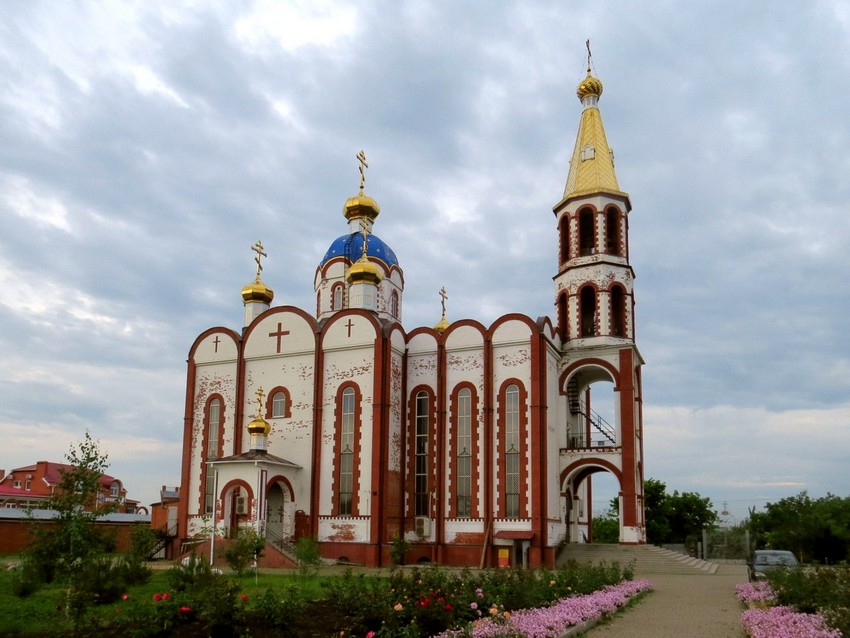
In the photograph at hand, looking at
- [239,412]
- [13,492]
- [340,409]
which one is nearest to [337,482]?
[340,409]

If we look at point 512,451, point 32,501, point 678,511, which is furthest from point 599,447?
point 32,501

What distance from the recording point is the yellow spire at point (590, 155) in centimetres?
3061

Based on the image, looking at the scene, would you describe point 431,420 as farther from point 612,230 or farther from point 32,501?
point 32,501

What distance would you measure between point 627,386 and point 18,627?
20.9m

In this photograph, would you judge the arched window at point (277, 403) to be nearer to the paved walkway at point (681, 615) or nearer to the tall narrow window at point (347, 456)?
the tall narrow window at point (347, 456)

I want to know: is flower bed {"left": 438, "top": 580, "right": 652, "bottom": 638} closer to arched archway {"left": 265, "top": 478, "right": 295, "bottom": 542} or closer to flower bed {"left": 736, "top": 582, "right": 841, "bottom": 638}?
flower bed {"left": 736, "top": 582, "right": 841, "bottom": 638}

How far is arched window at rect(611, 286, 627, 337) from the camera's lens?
2905 cm

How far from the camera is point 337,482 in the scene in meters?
27.8

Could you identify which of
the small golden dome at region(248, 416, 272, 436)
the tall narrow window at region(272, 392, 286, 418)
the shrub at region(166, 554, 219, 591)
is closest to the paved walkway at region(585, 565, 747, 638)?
the shrub at region(166, 554, 219, 591)

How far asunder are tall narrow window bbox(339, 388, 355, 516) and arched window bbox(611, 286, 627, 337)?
31.5 feet

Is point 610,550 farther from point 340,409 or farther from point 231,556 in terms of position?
A: point 231,556

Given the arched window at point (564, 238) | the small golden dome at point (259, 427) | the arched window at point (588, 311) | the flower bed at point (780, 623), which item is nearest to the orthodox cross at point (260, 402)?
the small golden dome at point (259, 427)

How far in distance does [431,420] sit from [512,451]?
3179 millimetres

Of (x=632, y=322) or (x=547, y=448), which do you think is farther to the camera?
(x=632, y=322)
